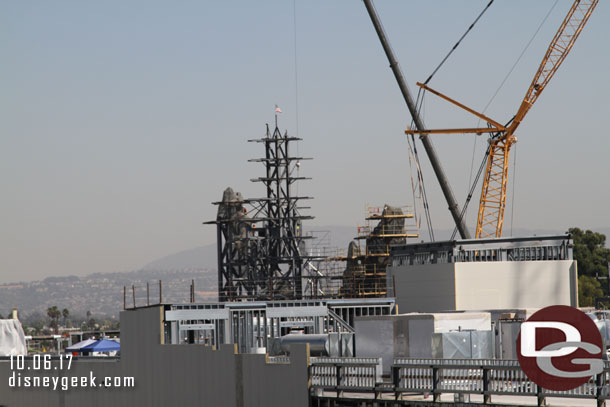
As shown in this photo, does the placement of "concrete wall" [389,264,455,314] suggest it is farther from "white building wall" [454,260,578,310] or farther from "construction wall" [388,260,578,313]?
"white building wall" [454,260,578,310]

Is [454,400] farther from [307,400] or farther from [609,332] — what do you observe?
[609,332]

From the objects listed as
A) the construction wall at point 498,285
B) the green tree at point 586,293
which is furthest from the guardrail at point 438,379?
the green tree at point 586,293

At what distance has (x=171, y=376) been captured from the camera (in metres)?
39.3

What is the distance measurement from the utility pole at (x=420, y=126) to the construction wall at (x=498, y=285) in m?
22.3

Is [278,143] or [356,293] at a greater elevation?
[278,143]

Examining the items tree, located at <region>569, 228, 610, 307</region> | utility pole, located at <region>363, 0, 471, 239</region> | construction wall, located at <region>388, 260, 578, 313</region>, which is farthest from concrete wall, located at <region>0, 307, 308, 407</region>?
tree, located at <region>569, 228, 610, 307</region>

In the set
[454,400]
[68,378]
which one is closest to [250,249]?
[68,378]

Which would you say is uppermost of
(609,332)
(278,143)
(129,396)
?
(278,143)

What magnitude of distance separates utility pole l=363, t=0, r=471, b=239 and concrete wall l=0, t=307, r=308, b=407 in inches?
1575

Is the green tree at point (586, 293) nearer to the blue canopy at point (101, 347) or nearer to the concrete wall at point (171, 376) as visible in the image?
the blue canopy at point (101, 347)

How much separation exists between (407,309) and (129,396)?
21086 mm

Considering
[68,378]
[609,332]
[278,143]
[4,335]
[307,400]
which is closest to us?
[307,400]

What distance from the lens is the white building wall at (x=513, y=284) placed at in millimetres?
55094

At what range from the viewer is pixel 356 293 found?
Answer: 3529 inches
